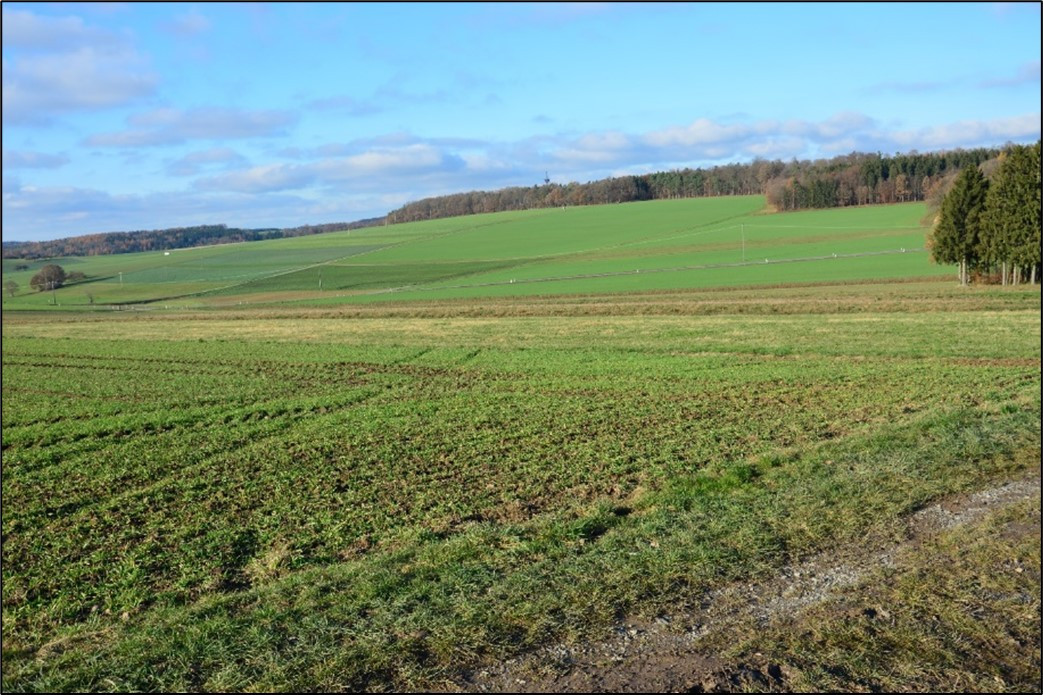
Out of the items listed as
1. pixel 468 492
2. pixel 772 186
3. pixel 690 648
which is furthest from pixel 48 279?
pixel 690 648

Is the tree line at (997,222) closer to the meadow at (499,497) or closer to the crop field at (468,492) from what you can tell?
the meadow at (499,497)

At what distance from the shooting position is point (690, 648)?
6.45m

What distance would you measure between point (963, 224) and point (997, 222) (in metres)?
2.50

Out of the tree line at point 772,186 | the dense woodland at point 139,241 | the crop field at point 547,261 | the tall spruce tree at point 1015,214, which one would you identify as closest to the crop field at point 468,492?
the tall spruce tree at point 1015,214

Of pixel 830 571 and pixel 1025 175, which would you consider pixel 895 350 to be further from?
pixel 1025 175

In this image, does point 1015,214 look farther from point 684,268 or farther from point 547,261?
point 547,261

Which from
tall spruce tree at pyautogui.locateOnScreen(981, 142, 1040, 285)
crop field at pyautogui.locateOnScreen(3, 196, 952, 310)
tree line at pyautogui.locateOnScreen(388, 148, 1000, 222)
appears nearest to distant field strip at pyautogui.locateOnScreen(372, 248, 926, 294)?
crop field at pyautogui.locateOnScreen(3, 196, 952, 310)

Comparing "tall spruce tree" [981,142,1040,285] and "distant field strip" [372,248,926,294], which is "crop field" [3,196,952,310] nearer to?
"distant field strip" [372,248,926,294]

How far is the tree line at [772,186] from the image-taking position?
408 feet

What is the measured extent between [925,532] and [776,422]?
27.9 ft

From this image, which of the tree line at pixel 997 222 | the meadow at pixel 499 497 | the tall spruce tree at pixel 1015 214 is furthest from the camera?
the tree line at pixel 997 222

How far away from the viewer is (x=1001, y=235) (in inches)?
2164

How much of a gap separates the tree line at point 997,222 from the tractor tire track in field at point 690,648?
53.2 meters

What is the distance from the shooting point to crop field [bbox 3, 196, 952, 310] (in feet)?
246
